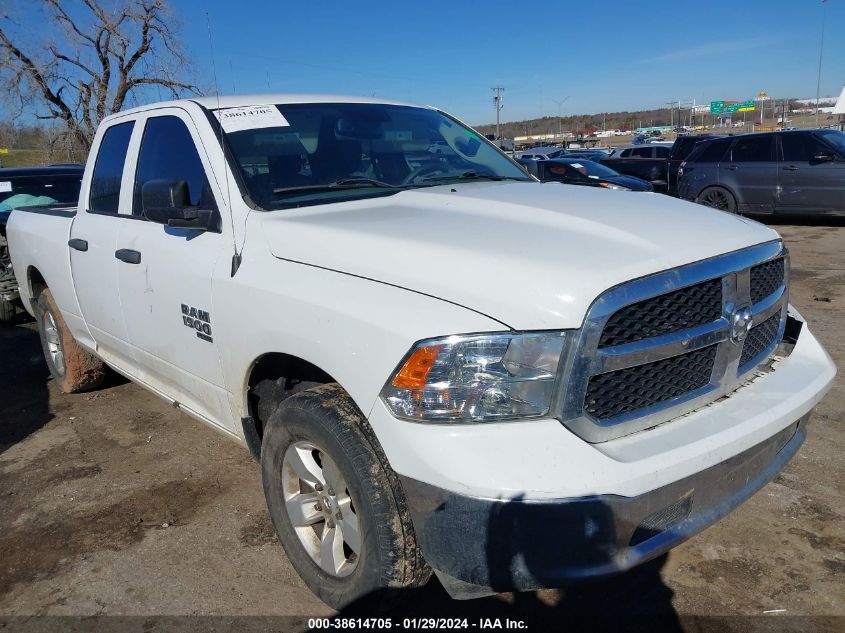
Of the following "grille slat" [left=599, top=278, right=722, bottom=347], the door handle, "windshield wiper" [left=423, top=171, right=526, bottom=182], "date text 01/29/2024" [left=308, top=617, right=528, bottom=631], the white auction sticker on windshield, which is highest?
the white auction sticker on windshield

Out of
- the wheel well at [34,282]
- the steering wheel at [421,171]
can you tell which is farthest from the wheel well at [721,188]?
the wheel well at [34,282]

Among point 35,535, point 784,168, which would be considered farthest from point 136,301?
point 784,168

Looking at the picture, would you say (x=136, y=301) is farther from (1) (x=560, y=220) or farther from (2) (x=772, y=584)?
(2) (x=772, y=584)

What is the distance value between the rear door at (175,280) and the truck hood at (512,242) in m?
0.49

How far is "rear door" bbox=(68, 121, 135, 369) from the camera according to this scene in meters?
3.88

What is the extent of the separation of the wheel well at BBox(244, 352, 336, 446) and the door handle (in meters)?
1.06

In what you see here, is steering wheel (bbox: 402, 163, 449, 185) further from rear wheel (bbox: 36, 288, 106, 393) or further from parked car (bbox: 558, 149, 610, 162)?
parked car (bbox: 558, 149, 610, 162)

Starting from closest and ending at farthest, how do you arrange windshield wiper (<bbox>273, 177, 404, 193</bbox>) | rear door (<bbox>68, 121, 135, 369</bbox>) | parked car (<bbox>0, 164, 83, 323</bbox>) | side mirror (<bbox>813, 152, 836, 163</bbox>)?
1. windshield wiper (<bbox>273, 177, 404, 193</bbox>)
2. rear door (<bbox>68, 121, 135, 369</bbox>)
3. parked car (<bbox>0, 164, 83, 323</bbox>)
4. side mirror (<bbox>813, 152, 836, 163</bbox>)

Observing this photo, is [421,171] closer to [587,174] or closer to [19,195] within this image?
[19,195]

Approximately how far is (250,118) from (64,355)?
286 centimetres

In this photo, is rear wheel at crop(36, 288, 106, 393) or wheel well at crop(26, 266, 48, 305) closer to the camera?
rear wheel at crop(36, 288, 106, 393)

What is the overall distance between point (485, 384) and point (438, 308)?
0.28m

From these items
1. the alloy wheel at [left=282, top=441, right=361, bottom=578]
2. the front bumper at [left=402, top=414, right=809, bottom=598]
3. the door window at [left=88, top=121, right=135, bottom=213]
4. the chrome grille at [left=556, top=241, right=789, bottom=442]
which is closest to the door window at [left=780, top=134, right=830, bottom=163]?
the chrome grille at [left=556, top=241, right=789, bottom=442]

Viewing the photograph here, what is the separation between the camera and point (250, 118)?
128 inches
